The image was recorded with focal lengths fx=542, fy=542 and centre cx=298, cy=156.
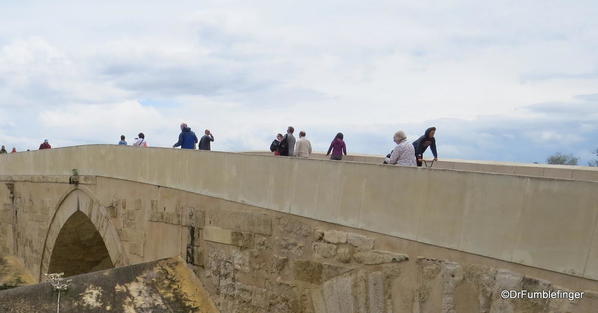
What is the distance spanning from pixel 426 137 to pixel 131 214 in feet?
14.3

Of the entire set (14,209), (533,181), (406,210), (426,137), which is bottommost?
(14,209)

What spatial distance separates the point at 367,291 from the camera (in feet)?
13.2

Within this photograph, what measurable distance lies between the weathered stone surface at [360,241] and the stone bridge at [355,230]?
1 centimetres

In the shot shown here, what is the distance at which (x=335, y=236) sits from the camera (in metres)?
4.48

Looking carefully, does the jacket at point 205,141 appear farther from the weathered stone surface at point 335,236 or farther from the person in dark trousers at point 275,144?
the weathered stone surface at point 335,236

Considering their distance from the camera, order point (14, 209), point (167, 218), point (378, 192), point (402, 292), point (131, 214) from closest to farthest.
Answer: point (402, 292) → point (378, 192) → point (167, 218) → point (131, 214) → point (14, 209)

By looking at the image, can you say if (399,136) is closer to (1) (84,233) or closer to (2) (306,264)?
(2) (306,264)

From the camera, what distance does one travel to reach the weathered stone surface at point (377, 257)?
3896 millimetres

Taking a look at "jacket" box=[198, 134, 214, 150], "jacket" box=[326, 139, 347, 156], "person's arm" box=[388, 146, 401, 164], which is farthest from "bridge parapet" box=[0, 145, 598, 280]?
"jacket" box=[198, 134, 214, 150]

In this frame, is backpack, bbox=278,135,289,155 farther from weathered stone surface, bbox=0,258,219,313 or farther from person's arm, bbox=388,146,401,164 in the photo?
person's arm, bbox=388,146,401,164

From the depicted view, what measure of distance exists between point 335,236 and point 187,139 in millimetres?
5941

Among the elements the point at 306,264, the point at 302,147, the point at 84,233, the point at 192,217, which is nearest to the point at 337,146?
the point at 302,147

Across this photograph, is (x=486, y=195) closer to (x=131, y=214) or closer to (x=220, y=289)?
(x=220, y=289)

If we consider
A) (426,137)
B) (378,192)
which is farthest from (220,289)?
(426,137)
